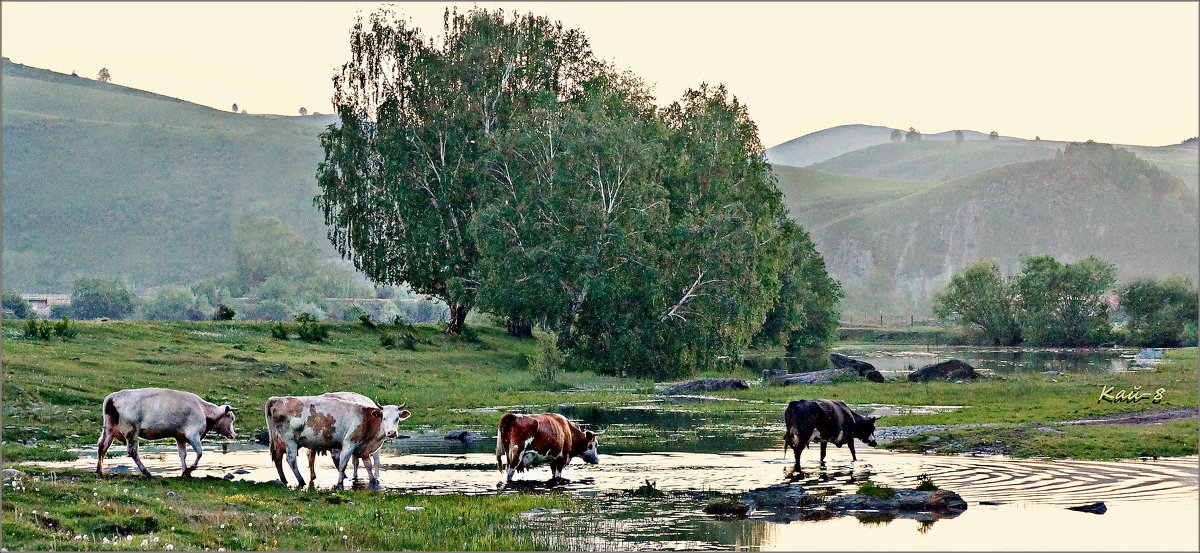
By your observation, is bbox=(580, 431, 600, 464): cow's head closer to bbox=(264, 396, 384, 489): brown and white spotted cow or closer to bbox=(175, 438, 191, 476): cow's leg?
bbox=(264, 396, 384, 489): brown and white spotted cow

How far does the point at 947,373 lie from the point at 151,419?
4504cm

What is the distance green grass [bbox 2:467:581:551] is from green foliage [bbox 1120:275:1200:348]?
330 ft

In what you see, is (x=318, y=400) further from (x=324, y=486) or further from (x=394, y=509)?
(x=394, y=509)

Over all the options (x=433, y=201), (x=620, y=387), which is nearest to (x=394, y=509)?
(x=620, y=387)

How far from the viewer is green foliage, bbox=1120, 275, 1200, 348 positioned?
110m

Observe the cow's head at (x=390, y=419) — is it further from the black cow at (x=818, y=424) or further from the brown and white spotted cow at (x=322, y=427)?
the black cow at (x=818, y=424)

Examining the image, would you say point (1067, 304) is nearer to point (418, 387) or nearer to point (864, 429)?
point (418, 387)

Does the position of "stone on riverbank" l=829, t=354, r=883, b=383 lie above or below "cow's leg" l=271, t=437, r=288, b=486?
below

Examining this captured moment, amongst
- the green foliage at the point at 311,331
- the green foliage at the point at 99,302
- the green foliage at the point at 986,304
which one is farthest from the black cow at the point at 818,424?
the green foliage at the point at 99,302

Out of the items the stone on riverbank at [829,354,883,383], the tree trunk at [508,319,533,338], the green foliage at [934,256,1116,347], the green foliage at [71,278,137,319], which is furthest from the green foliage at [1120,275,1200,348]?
the green foliage at [71,278,137,319]

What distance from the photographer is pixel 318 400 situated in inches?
1016

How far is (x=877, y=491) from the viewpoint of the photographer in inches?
930

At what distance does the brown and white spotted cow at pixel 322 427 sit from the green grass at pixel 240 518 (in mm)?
1537

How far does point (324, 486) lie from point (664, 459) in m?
9.33
